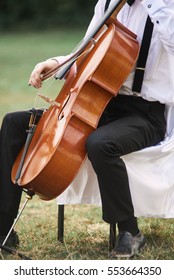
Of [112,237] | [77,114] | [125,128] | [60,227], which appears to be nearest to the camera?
[77,114]

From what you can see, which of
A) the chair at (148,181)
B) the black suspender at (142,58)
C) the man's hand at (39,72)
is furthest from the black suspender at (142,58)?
the man's hand at (39,72)

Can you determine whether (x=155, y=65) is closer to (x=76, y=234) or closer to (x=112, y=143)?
(x=112, y=143)

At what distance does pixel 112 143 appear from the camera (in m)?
3.13

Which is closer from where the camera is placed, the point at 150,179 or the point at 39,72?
the point at 150,179

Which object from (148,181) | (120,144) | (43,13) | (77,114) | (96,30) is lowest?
(148,181)

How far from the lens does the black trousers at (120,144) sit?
3.12m

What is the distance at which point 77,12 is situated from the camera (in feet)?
69.4

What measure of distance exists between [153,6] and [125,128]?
0.59 meters

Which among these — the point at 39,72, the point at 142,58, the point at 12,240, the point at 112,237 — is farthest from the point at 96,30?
the point at 12,240

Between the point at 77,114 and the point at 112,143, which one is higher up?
the point at 77,114

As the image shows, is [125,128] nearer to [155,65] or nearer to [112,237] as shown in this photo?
[155,65]

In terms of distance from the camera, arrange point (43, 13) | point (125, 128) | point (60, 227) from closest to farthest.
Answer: point (125, 128) → point (60, 227) → point (43, 13)

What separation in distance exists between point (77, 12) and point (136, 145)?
1836 cm
